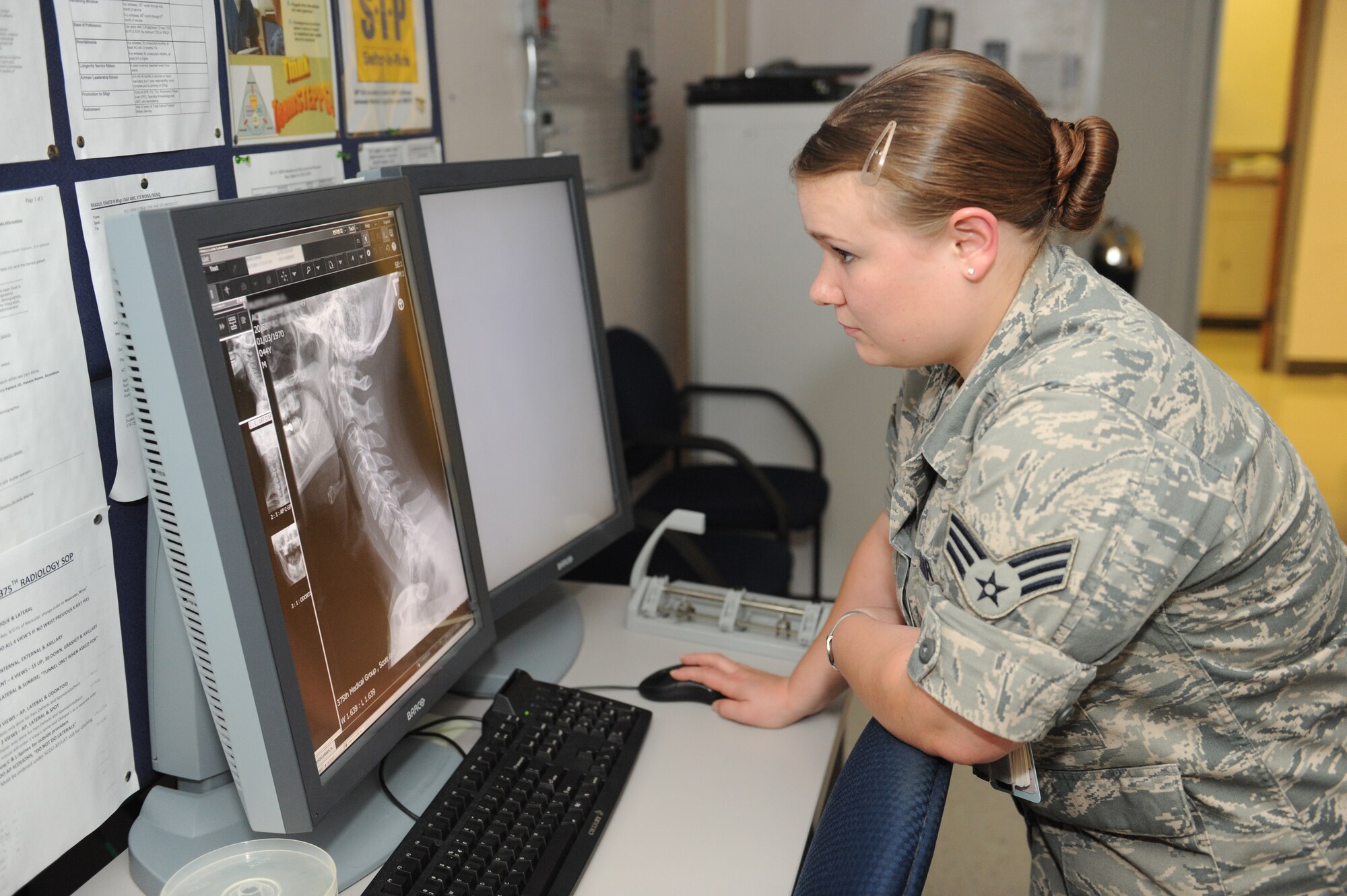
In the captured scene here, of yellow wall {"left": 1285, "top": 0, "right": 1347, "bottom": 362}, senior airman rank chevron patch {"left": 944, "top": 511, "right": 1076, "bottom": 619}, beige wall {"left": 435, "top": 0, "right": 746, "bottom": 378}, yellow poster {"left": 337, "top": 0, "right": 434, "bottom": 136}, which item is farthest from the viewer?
yellow wall {"left": 1285, "top": 0, "right": 1347, "bottom": 362}

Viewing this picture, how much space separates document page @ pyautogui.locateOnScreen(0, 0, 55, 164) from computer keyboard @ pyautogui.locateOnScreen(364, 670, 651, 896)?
0.65 m

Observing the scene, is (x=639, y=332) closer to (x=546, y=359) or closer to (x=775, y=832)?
(x=546, y=359)

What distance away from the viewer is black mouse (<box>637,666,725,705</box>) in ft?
3.85

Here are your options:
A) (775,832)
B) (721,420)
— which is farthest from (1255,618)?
(721,420)

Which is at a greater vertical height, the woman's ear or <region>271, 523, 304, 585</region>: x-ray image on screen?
the woman's ear

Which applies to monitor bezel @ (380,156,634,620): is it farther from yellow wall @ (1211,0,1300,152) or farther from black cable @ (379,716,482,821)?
yellow wall @ (1211,0,1300,152)

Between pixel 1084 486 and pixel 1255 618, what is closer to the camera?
pixel 1084 486

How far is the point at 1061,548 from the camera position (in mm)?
778

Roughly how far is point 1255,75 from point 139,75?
262 inches

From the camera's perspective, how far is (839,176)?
0.92m

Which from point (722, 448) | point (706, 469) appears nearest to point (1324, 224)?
point (706, 469)

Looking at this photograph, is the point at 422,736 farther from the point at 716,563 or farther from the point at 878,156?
the point at 716,563

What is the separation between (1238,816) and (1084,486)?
0.41 m

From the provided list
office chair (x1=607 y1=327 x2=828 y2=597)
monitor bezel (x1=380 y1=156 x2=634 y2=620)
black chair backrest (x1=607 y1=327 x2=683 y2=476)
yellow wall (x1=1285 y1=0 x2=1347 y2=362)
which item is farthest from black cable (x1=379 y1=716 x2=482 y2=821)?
yellow wall (x1=1285 y1=0 x2=1347 y2=362)
